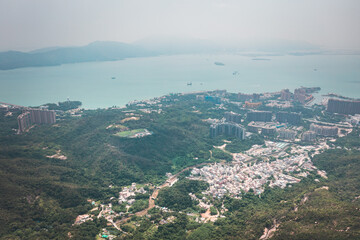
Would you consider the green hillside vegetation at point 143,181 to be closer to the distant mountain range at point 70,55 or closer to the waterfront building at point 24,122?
the waterfront building at point 24,122

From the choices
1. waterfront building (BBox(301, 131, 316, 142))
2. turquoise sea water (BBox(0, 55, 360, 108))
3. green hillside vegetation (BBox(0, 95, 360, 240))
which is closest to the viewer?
green hillside vegetation (BBox(0, 95, 360, 240))

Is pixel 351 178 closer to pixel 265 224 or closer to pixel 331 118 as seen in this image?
pixel 265 224

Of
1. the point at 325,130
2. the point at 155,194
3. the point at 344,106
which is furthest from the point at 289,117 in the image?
the point at 155,194

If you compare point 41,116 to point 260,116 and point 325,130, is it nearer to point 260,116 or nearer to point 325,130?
A: point 260,116

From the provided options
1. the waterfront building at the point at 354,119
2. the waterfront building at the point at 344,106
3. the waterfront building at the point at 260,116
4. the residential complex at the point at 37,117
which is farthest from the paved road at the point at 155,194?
the waterfront building at the point at 344,106

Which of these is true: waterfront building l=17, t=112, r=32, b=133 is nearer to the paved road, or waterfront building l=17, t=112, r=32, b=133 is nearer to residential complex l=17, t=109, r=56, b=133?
residential complex l=17, t=109, r=56, b=133

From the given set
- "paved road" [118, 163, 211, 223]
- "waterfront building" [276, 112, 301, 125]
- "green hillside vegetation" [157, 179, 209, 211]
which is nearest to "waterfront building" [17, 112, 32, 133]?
"paved road" [118, 163, 211, 223]

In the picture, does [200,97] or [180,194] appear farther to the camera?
[200,97]
